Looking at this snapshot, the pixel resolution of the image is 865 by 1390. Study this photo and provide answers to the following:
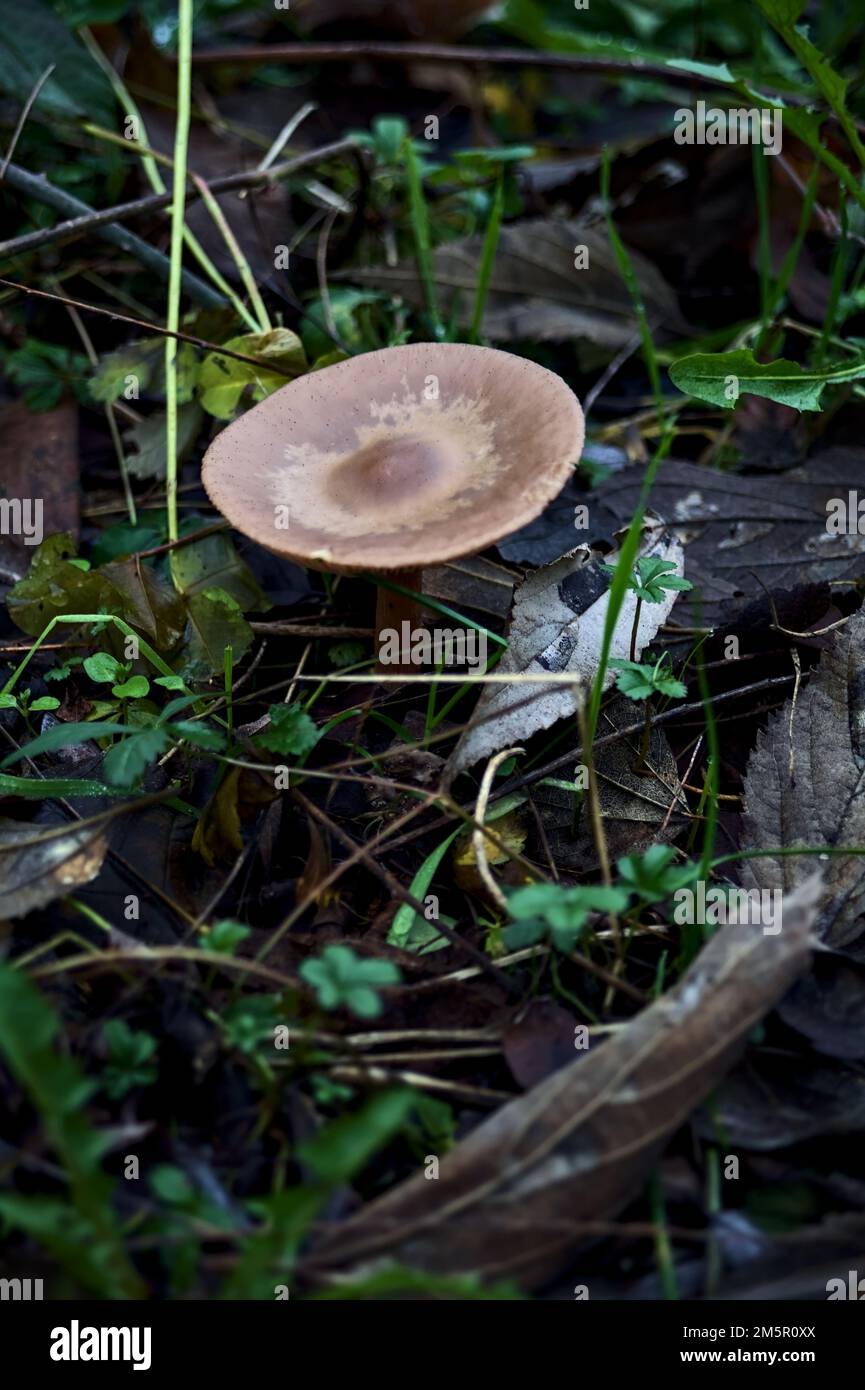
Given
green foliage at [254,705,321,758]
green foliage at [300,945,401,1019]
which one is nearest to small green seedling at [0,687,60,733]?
green foliage at [254,705,321,758]

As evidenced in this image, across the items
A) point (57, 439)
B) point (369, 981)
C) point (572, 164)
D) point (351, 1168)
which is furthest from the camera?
point (572, 164)

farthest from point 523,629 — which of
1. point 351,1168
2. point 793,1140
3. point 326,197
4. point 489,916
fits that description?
point 326,197

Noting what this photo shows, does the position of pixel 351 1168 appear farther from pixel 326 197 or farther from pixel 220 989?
pixel 326 197

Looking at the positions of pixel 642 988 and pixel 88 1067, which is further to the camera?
pixel 642 988

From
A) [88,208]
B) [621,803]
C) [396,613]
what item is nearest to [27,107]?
[88,208]

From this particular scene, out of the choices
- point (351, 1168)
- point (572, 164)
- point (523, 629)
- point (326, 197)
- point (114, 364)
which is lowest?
point (351, 1168)

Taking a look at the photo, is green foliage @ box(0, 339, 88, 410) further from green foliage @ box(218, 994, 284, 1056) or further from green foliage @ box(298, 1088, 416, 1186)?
green foliage @ box(298, 1088, 416, 1186)

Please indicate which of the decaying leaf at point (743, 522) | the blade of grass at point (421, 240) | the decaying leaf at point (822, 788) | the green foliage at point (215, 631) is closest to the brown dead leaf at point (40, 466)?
the green foliage at point (215, 631)

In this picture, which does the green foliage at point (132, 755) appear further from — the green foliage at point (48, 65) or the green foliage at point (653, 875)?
the green foliage at point (48, 65)
